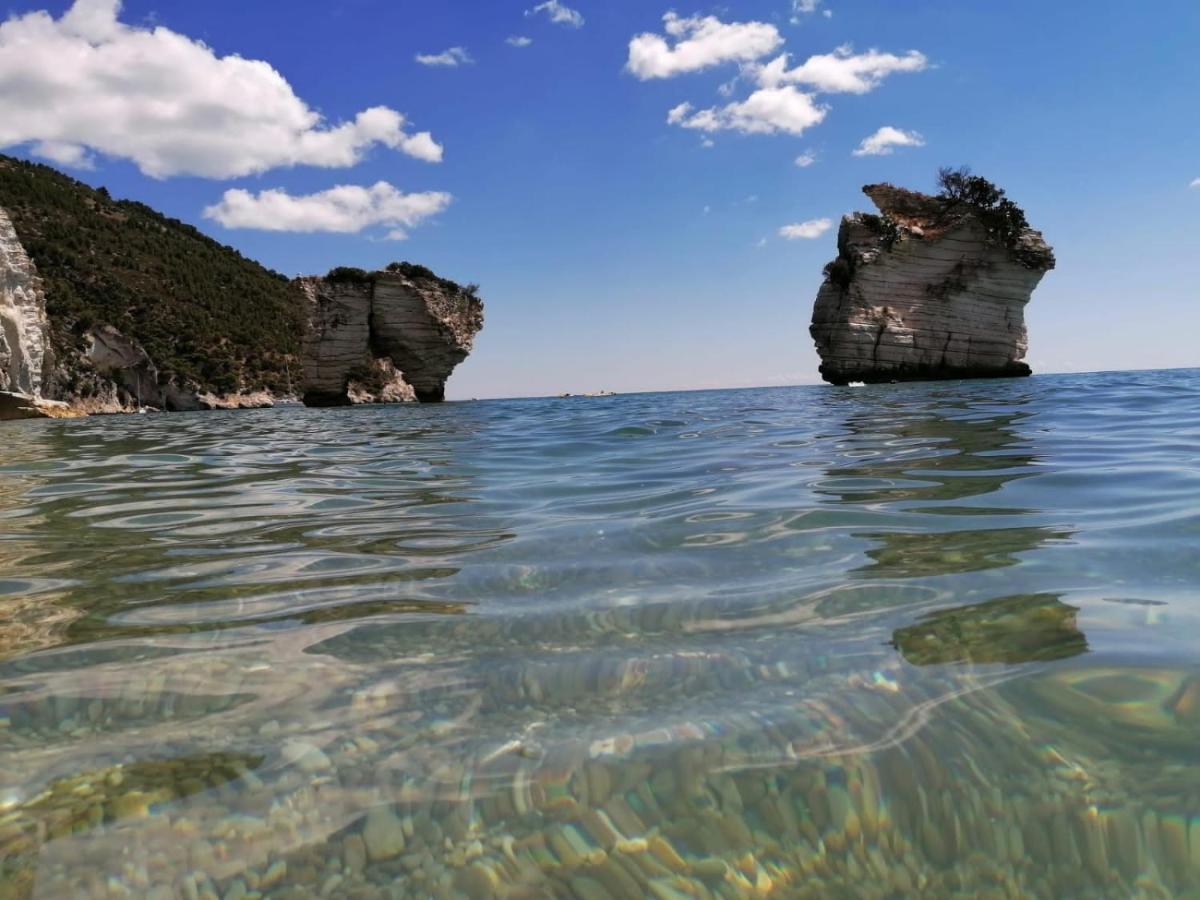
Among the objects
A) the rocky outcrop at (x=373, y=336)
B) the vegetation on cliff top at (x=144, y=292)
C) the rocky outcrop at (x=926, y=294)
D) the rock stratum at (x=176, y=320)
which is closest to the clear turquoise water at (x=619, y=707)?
the rocky outcrop at (x=926, y=294)

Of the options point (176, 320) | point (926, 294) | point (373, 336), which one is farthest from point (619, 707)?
point (176, 320)

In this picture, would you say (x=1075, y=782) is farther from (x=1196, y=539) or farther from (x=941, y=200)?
(x=941, y=200)

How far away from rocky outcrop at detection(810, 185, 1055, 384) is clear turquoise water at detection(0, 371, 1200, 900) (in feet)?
116

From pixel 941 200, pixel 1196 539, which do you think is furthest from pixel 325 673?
pixel 941 200

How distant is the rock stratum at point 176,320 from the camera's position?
35500 millimetres

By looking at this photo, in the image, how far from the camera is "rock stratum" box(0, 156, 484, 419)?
116ft

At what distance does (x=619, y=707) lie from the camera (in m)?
1.66

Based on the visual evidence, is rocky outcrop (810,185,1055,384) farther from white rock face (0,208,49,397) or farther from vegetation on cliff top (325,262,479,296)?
white rock face (0,208,49,397)

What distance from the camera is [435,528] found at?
3.89 meters

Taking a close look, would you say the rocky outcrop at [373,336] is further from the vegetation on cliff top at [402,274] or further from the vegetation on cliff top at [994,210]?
the vegetation on cliff top at [994,210]

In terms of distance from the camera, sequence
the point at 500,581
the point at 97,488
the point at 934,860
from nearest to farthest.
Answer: the point at 934,860
the point at 500,581
the point at 97,488

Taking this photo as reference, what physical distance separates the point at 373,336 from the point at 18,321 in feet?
59.2

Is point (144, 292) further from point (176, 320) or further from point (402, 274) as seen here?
point (402, 274)

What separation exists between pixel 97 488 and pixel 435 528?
387 cm
